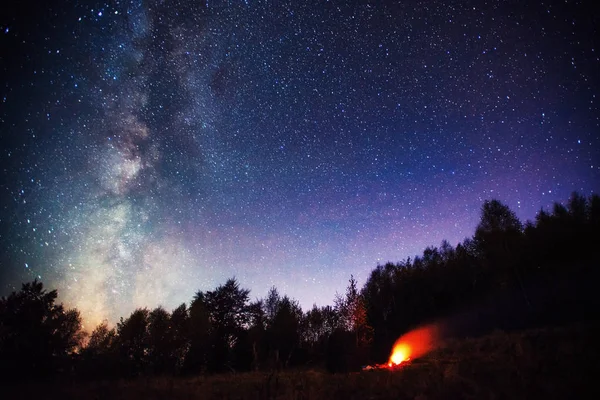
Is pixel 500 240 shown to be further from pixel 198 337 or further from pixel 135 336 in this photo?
pixel 135 336

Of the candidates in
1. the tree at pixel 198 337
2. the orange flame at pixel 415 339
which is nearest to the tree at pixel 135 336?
the tree at pixel 198 337

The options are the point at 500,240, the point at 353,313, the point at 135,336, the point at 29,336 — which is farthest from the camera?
the point at 135,336

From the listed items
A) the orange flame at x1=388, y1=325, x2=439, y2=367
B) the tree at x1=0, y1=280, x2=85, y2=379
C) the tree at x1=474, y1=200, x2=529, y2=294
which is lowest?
the orange flame at x1=388, y1=325, x2=439, y2=367

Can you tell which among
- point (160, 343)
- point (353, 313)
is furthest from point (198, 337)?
point (353, 313)

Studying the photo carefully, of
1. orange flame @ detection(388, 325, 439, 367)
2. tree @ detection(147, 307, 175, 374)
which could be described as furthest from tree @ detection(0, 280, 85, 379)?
orange flame @ detection(388, 325, 439, 367)

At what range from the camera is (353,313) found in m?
34.4

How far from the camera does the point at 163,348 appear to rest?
40.7 meters

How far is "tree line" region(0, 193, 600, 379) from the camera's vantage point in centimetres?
2592

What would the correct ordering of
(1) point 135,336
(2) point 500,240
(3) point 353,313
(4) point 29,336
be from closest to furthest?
(4) point 29,336 → (3) point 353,313 → (2) point 500,240 → (1) point 135,336

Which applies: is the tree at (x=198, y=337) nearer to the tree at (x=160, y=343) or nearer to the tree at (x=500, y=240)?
the tree at (x=160, y=343)

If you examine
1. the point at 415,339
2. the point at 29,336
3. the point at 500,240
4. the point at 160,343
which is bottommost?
the point at 415,339

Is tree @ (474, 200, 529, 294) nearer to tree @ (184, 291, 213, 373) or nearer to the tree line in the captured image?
the tree line

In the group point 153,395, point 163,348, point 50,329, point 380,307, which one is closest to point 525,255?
point 380,307

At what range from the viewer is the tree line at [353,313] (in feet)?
85.0
